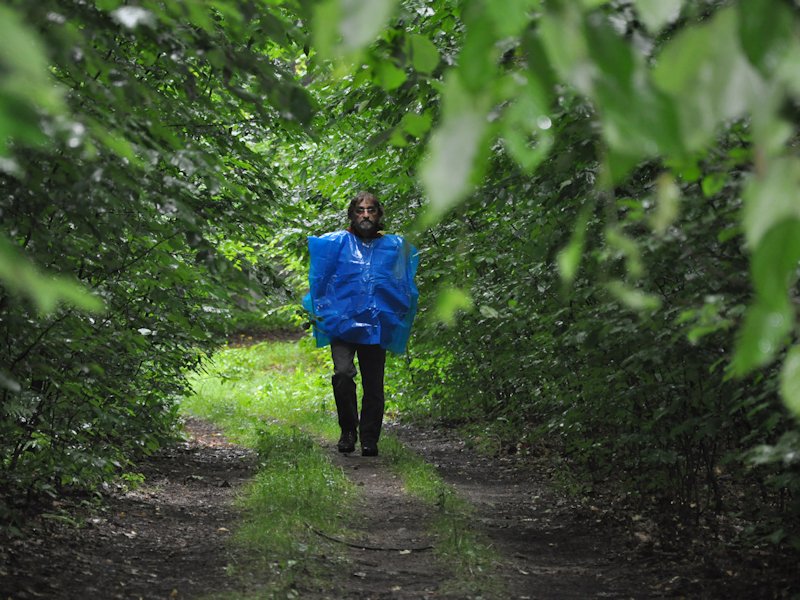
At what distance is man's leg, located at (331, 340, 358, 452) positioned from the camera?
26.8 ft

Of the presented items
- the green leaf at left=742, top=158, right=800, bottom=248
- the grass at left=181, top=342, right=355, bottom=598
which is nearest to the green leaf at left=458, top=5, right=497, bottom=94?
the green leaf at left=742, top=158, right=800, bottom=248

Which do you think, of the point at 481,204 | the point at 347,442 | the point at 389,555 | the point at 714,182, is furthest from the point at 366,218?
the point at 714,182

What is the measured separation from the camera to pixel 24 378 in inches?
174

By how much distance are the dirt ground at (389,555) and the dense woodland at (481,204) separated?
11.7 inches

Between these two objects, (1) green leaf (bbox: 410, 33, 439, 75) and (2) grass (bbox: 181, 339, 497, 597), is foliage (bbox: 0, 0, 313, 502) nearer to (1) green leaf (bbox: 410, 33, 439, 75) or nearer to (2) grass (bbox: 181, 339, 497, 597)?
(1) green leaf (bbox: 410, 33, 439, 75)

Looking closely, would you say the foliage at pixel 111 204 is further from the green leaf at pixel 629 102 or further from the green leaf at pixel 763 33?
the green leaf at pixel 763 33

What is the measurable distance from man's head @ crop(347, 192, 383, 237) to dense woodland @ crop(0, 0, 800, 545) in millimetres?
416

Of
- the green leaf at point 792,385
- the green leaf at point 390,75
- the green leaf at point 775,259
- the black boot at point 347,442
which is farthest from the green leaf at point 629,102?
the black boot at point 347,442

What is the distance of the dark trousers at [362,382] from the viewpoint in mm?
8164

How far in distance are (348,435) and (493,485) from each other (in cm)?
157

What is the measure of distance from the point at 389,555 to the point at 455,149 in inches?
181

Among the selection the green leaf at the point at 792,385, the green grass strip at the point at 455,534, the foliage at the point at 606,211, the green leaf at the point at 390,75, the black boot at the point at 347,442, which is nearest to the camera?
the foliage at the point at 606,211

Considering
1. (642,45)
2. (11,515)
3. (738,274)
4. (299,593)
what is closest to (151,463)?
(11,515)

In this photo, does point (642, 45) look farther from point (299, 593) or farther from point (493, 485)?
point (493, 485)
